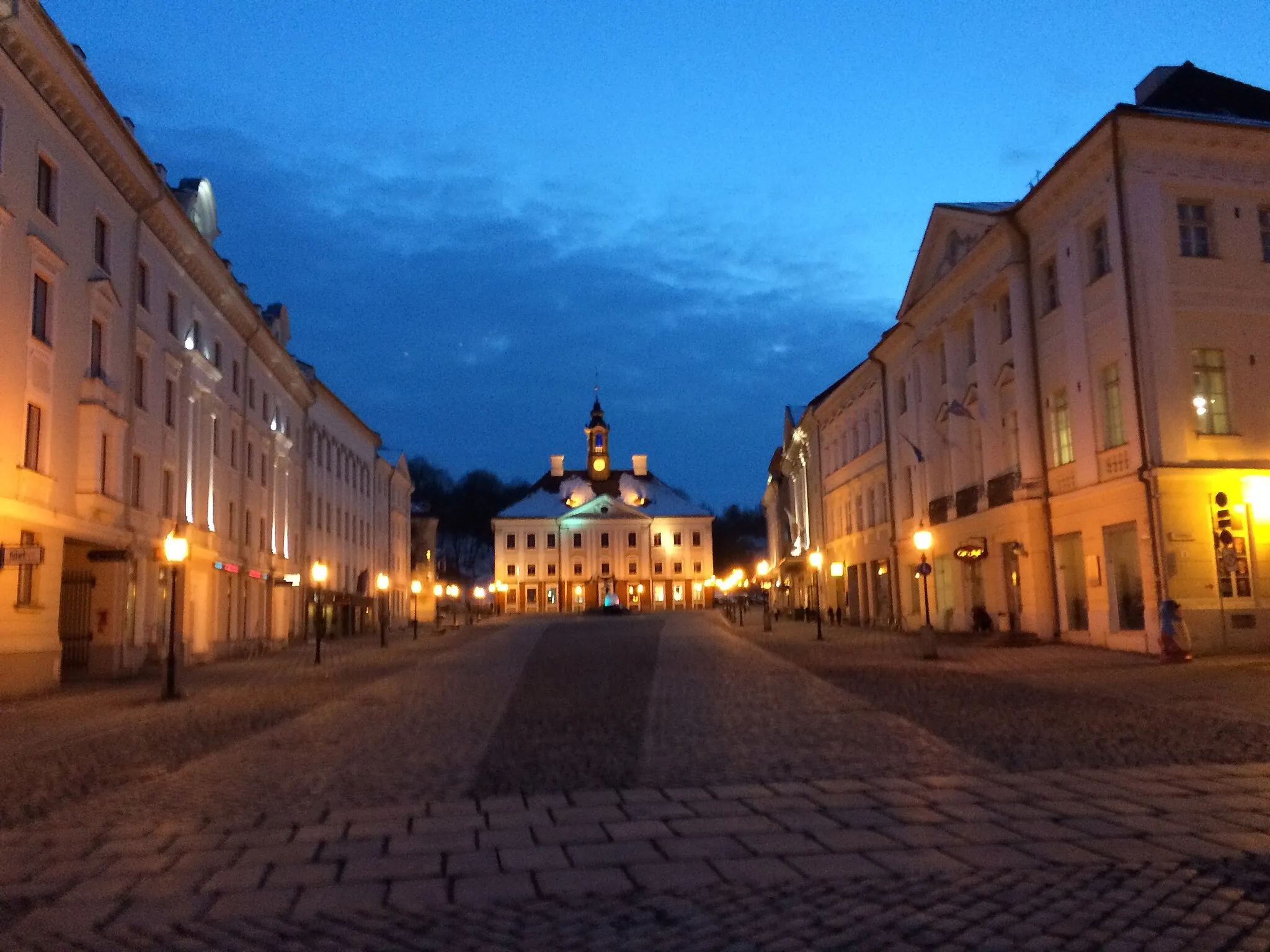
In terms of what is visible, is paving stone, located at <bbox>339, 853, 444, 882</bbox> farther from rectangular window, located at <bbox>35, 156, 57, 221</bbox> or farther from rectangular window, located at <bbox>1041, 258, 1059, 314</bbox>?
rectangular window, located at <bbox>1041, 258, 1059, 314</bbox>

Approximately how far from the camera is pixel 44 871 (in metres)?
6.68

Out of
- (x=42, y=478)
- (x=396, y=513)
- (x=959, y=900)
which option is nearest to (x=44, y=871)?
(x=959, y=900)

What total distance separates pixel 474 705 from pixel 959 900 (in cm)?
1197

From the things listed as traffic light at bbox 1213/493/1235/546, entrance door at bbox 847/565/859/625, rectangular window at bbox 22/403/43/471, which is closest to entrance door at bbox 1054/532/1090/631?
traffic light at bbox 1213/493/1235/546

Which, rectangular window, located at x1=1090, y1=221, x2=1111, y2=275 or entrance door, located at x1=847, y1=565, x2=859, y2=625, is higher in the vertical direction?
rectangular window, located at x1=1090, y1=221, x2=1111, y2=275

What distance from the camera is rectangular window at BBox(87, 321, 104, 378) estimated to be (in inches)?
918

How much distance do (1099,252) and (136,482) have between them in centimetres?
2378

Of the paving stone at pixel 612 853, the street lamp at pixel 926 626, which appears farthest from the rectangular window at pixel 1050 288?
the paving stone at pixel 612 853

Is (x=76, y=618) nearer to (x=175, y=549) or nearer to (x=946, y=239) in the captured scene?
(x=175, y=549)

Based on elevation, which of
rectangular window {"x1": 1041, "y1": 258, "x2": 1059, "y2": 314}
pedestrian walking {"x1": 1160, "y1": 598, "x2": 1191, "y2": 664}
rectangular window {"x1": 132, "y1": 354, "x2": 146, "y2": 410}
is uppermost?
rectangular window {"x1": 1041, "y1": 258, "x2": 1059, "y2": 314}

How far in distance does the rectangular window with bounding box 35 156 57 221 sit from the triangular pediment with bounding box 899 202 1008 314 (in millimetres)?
22626

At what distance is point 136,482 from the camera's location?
26.8 meters

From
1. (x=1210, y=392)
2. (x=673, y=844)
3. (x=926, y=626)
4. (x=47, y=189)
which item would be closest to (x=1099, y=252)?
(x=1210, y=392)

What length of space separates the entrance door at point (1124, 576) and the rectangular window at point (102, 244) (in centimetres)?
2351
